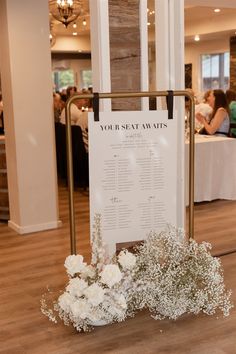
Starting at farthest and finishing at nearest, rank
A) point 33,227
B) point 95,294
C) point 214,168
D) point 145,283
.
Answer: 1. point 214,168
2. point 33,227
3. point 145,283
4. point 95,294

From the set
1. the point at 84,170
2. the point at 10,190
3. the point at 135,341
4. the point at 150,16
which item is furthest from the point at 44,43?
the point at 135,341

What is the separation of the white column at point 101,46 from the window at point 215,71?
35.7 feet

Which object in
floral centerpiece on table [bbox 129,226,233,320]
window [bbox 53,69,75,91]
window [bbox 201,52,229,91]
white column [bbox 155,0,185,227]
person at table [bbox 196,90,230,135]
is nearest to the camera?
floral centerpiece on table [bbox 129,226,233,320]

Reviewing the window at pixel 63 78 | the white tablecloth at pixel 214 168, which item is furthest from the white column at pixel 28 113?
the window at pixel 63 78

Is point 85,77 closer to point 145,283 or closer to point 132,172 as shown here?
point 132,172

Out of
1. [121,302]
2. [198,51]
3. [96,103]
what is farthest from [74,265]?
[198,51]

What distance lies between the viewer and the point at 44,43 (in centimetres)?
548

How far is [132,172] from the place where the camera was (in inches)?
131

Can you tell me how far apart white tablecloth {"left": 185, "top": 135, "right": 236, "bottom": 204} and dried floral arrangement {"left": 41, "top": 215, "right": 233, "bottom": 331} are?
3.14m

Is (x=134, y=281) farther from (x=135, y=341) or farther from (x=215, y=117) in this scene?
(x=215, y=117)

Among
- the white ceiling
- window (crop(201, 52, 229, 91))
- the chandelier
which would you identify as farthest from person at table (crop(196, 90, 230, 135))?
window (crop(201, 52, 229, 91))

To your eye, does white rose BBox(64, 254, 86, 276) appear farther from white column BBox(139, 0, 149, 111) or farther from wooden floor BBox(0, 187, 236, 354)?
white column BBox(139, 0, 149, 111)

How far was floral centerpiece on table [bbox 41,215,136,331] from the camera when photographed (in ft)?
10.0

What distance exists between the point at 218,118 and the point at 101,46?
408cm
